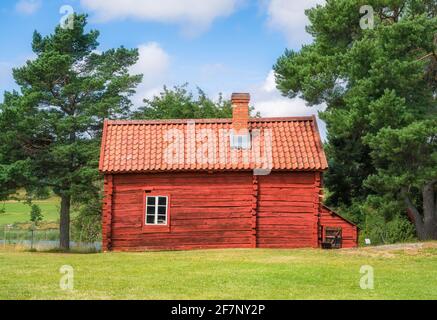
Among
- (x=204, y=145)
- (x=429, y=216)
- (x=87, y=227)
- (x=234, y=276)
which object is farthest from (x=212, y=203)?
(x=87, y=227)

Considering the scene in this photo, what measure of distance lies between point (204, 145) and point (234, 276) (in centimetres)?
1099

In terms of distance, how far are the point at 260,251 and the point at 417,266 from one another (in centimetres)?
629

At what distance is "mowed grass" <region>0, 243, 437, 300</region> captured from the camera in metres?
11.5

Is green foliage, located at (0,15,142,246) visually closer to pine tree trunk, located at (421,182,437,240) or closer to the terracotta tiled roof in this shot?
the terracotta tiled roof

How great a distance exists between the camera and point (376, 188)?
25.0 meters

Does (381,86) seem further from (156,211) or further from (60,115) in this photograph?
(60,115)

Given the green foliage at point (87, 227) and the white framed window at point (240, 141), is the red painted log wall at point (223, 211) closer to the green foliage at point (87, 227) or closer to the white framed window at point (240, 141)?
the white framed window at point (240, 141)

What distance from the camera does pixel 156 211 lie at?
23.7m

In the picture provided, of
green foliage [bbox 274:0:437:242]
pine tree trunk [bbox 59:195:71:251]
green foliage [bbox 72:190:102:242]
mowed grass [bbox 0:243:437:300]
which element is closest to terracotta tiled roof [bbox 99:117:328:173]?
green foliage [bbox 274:0:437:242]

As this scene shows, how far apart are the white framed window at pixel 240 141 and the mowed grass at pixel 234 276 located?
547cm

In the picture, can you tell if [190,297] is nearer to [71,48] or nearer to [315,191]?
[315,191]

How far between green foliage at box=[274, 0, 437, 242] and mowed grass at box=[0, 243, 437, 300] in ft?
16.2

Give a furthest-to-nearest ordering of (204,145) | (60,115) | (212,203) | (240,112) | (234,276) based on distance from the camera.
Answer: (60,115), (240,112), (204,145), (212,203), (234,276)

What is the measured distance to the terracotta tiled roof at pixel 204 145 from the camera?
2359cm
